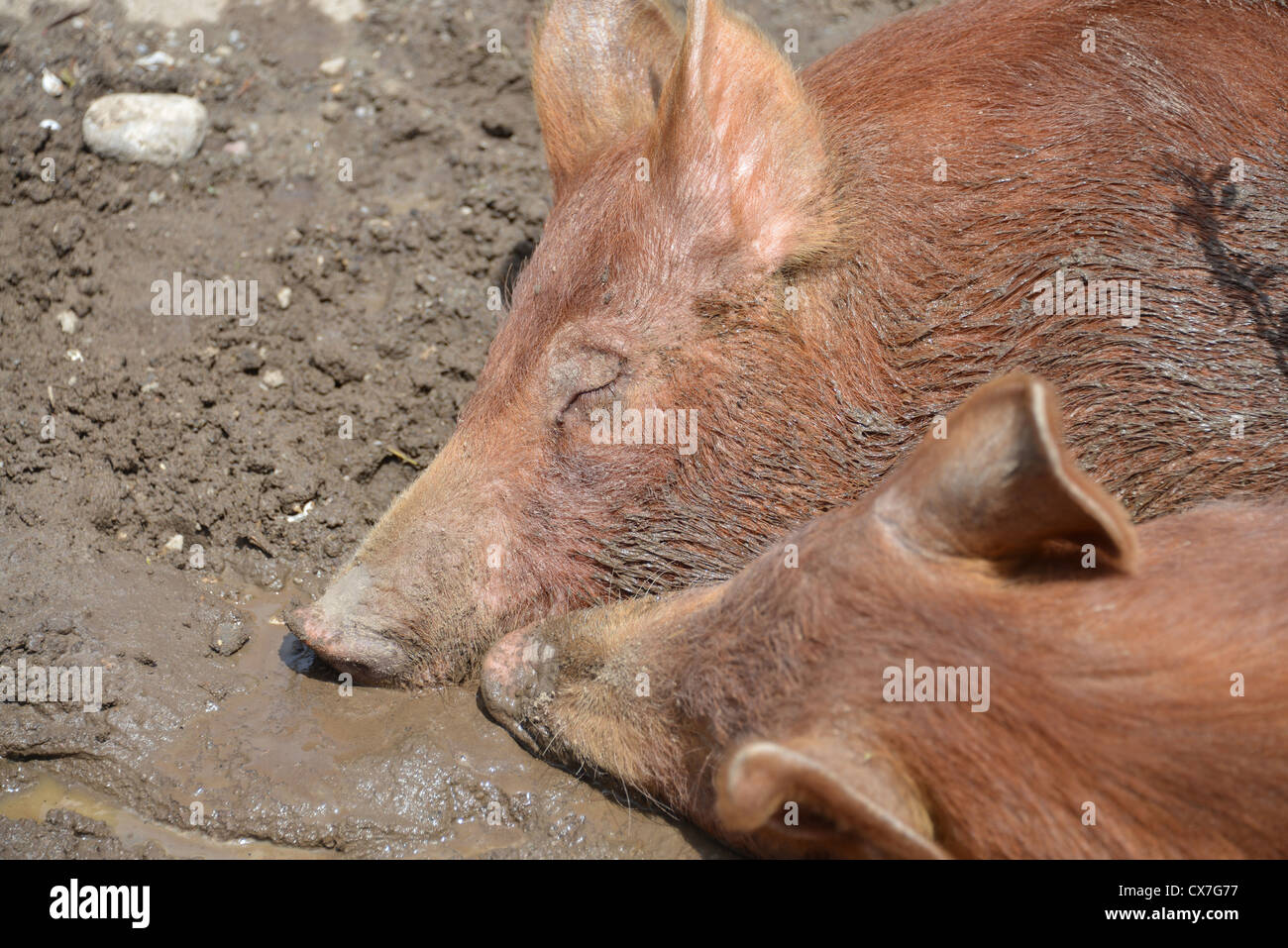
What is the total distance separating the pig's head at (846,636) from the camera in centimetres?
251

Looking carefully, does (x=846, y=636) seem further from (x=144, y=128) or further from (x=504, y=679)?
(x=144, y=128)

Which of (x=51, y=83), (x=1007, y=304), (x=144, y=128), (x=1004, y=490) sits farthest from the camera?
(x=51, y=83)

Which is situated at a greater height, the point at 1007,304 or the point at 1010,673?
the point at 1007,304

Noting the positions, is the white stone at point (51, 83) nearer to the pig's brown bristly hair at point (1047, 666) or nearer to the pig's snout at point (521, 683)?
the pig's snout at point (521, 683)

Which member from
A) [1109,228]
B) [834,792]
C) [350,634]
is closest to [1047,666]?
[834,792]

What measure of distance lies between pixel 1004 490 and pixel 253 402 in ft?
10.2

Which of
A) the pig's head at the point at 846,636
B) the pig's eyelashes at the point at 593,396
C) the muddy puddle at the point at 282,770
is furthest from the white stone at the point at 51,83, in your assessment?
the pig's head at the point at 846,636

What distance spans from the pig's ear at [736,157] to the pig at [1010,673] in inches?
43.6

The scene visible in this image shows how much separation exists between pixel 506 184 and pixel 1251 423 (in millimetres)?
3324

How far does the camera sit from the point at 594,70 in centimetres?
449

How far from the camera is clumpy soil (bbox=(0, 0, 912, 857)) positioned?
11.8 feet

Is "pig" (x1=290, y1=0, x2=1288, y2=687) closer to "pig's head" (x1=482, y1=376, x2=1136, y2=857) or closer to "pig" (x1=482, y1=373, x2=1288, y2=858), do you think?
"pig's head" (x1=482, y1=376, x2=1136, y2=857)
